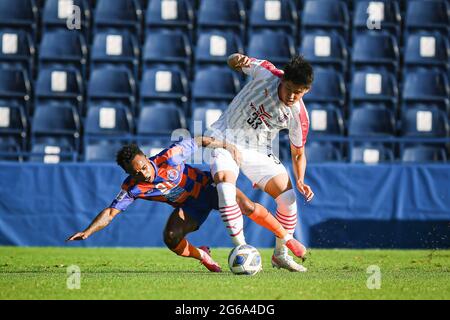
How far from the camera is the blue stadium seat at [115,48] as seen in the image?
56.9 feet

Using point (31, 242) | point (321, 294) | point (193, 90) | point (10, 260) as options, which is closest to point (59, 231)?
point (31, 242)

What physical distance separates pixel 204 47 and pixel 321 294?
423 inches

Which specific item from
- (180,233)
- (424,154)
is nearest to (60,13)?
(424,154)

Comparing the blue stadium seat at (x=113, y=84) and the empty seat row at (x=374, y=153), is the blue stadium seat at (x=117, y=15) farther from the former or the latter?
the empty seat row at (x=374, y=153)

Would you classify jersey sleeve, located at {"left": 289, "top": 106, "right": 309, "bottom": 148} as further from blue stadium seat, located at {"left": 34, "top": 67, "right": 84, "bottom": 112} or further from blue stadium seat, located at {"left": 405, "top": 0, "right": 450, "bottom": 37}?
blue stadium seat, located at {"left": 405, "top": 0, "right": 450, "bottom": 37}

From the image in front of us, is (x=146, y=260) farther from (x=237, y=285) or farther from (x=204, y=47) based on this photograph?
(x=204, y=47)

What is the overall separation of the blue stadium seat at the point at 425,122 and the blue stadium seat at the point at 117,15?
5.06 meters

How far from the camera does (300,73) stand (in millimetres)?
8617

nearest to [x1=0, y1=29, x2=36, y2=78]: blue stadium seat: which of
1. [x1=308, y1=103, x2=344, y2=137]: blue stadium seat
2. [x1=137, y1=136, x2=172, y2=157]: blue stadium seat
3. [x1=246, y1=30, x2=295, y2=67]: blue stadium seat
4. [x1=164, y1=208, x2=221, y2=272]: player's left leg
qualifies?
[x1=137, y1=136, x2=172, y2=157]: blue stadium seat

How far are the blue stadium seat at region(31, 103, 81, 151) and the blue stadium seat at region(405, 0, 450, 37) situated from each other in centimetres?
628

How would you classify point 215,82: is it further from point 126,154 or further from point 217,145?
point 126,154

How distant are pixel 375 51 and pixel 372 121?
1415 mm

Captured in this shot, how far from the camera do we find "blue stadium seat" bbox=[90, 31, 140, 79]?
1734 cm

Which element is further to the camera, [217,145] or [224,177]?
[217,145]
